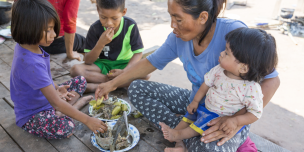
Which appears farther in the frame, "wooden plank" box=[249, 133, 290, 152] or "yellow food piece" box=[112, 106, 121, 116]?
"yellow food piece" box=[112, 106, 121, 116]

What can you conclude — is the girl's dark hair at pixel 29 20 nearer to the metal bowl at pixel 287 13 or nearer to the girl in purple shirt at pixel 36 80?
the girl in purple shirt at pixel 36 80

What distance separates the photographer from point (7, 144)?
183cm

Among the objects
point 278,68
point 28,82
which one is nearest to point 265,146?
point 28,82

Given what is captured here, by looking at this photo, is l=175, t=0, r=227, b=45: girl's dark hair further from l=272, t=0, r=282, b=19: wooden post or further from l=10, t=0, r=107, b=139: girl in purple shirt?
l=272, t=0, r=282, b=19: wooden post

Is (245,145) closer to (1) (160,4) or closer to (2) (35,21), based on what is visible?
(2) (35,21)

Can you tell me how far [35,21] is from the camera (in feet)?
5.55

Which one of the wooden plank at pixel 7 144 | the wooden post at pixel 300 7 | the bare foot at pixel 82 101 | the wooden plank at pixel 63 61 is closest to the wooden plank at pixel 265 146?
the bare foot at pixel 82 101

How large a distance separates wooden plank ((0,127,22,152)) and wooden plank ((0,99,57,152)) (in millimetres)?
27

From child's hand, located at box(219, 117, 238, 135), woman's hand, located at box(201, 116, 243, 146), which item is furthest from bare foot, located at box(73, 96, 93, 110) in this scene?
child's hand, located at box(219, 117, 238, 135)

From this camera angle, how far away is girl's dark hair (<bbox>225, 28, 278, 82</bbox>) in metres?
1.44

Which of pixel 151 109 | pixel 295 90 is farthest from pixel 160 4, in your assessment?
pixel 151 109

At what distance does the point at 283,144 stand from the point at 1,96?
2.98 metres

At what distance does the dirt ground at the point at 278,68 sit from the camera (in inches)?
113

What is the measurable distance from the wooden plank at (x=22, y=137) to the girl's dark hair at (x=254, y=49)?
58.4 inches
